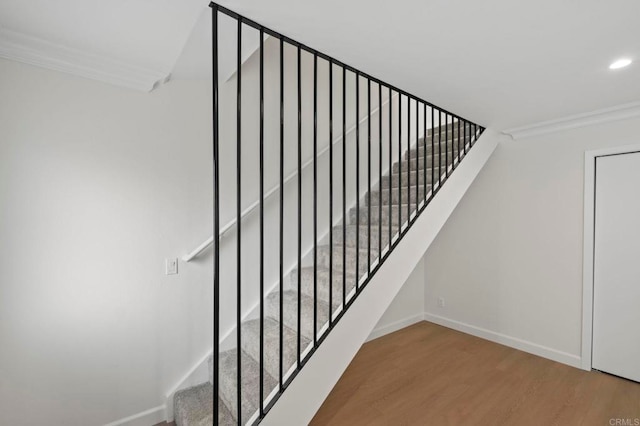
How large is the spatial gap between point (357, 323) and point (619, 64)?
86.0 inches

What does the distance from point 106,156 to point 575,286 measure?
384cm

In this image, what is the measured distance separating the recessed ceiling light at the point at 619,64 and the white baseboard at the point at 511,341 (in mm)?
2422

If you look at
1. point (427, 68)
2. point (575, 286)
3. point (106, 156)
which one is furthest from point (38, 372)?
point (575, 286)

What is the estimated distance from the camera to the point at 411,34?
151cm

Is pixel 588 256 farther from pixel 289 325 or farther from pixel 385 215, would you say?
pixel 289 325

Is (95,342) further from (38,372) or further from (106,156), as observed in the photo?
(106,156)

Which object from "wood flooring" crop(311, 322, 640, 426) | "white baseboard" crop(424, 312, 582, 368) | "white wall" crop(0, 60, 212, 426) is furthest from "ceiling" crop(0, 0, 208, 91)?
"white baseboard" crop(424, 312, 582, 368)

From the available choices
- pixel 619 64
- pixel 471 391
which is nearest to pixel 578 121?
pixel 619 64

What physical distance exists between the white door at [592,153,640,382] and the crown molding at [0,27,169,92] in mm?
3554

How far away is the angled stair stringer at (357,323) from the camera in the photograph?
1636mm

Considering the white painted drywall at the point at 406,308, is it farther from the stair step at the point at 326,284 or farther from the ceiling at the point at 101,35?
the ceiling at the point at 101,35

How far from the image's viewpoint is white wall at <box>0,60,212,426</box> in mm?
1615

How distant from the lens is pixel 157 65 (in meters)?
1.80

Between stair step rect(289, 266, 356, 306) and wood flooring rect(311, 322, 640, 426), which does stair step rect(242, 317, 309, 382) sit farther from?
wood flooring rect(311, 322, 640, 426)
